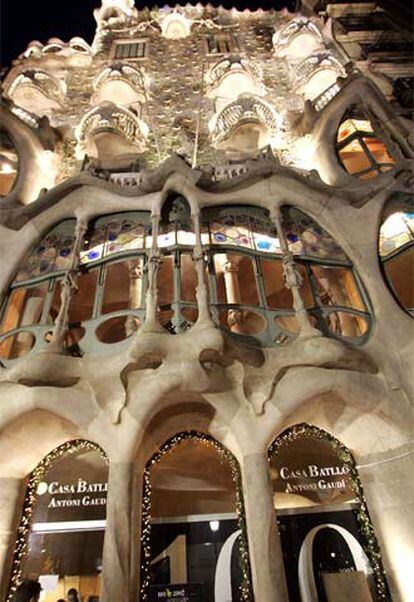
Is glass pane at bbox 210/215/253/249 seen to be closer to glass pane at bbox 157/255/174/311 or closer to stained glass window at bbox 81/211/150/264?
stained glass window at bbox 81/211/150/264

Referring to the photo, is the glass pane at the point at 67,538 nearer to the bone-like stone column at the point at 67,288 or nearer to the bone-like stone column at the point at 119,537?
the bone-like stone column at the point at 119,537

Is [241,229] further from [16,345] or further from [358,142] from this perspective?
[16,345]

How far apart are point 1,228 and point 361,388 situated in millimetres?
8983

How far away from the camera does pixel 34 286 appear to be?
9.15 m

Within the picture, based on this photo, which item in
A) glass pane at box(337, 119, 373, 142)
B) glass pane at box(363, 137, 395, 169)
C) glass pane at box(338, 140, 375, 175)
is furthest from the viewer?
glass pane at box(338, 140, 375, 175)

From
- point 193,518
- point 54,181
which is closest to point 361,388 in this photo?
point 193,518

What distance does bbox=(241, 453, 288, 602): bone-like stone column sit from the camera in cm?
609

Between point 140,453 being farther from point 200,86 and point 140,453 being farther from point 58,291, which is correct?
point 200,86

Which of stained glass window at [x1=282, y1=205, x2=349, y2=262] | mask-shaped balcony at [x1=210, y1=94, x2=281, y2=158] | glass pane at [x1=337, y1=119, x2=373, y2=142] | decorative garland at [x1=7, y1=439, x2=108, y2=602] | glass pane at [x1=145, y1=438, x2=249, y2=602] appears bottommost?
glass pane at [x1=145, y1=438, x2=249, y2=602]

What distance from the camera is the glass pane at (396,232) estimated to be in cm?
988

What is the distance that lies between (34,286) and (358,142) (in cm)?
1043

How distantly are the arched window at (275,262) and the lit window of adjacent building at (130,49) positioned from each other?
12.6m

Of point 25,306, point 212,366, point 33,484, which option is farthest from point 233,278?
point 33,484

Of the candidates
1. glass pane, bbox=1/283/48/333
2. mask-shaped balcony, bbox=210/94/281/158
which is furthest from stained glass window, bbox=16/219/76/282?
mask-shaped balcony, bbox=210/94/281/158
